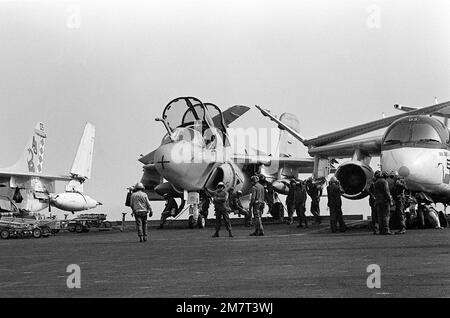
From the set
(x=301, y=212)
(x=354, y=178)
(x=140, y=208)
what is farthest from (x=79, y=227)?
(x=354, y=178)

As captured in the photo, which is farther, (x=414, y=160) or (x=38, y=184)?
(x=38, y=184)

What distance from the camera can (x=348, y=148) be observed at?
78.3 ft

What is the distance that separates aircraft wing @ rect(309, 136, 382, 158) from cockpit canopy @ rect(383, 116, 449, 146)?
302cm

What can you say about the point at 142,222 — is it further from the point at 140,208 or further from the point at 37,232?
the point at 37,232

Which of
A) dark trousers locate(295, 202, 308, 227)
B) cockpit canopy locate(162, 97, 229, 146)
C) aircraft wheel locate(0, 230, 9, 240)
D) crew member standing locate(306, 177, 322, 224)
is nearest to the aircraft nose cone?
dark trousers locate(295, 202, 308, 227)

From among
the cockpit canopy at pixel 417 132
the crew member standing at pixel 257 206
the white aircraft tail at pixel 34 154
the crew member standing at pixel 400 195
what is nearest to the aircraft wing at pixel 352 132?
the cockpit canopy at pixel 417 132

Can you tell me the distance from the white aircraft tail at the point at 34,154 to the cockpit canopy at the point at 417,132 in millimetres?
29507

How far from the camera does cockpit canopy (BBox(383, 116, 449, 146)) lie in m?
18.9

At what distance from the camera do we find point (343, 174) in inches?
838

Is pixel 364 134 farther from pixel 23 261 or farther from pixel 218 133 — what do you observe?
pixel 23 261

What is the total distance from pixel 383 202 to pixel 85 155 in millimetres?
30858
